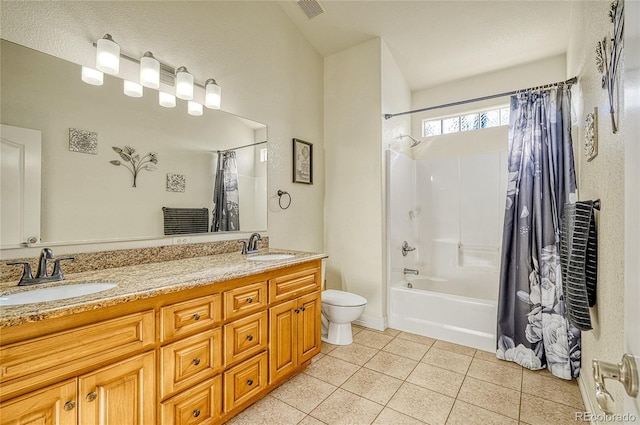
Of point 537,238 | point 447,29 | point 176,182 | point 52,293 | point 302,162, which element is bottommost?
point 52,293

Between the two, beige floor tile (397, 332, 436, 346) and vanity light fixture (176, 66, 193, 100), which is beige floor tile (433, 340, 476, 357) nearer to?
beige floor tile (397, 332, 436, 346)

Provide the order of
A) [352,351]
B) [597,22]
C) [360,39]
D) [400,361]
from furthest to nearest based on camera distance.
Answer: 1. [360,39]
2. [352,351]
3. [400,361]
4. [597,22]

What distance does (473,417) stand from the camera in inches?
67.4

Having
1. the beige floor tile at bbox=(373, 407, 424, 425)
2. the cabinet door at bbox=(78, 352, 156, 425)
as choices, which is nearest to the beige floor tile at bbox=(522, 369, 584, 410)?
the beige floor tile at bbox=(373, 407, 424, 425)

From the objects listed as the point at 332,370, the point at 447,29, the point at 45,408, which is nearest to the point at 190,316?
the point at 45,408

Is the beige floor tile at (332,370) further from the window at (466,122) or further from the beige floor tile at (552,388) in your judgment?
the window at (466,122)

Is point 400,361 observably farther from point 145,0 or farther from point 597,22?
point 145,0

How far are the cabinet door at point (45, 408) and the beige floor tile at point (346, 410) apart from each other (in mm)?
1207

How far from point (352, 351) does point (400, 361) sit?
40 centimetres

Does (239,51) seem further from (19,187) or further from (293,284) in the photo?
(293,284)

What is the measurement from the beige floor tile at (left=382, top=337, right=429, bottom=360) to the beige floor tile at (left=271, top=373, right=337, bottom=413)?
0.76 metres

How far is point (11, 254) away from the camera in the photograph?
4.53ft

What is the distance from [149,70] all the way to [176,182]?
2.30ft

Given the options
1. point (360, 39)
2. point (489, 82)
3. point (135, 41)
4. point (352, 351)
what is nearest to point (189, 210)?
point (135, 41)
